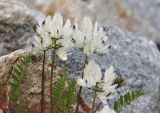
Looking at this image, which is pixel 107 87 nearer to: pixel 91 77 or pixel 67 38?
pixel 91 77

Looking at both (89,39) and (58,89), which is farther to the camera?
(58,89)

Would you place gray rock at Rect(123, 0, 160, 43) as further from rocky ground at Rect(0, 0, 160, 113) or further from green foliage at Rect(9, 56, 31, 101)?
green foliage at Rect(9, 56, 31, 101)

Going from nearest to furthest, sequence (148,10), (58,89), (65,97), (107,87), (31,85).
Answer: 1. (107,87)
2. (58,89)
3. (65,97)
4. (31,85)
5. (148,10)

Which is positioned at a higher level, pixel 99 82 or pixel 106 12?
pixel 106 12

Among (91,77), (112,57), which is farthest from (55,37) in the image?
(112,57)

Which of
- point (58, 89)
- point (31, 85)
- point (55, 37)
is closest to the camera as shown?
point (55, 37)

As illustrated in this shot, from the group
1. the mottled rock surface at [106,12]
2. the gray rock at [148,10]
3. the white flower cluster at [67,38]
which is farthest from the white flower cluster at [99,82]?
the gray rock at [148,10]

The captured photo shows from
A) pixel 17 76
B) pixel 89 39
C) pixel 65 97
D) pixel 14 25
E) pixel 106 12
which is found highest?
pixel 106 12

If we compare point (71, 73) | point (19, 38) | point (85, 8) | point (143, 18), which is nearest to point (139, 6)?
point (143, 18)

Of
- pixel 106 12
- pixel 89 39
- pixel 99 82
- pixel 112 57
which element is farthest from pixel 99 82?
pixel 106 12
